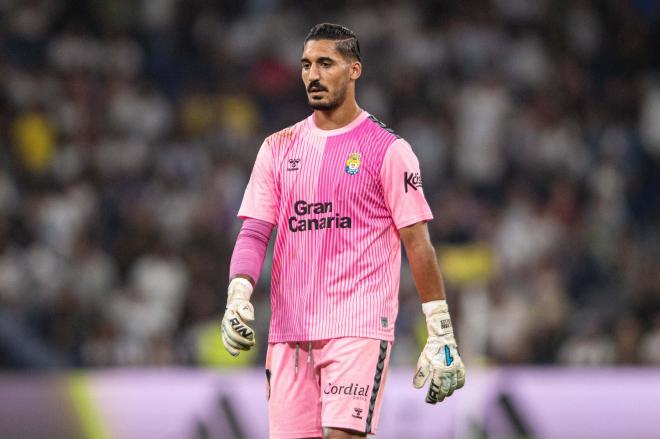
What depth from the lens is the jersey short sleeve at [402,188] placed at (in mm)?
5785

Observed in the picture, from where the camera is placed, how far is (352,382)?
5.64m

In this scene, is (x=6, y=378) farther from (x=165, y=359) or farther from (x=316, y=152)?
(x=316, y=152)

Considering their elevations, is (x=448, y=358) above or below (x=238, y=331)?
below

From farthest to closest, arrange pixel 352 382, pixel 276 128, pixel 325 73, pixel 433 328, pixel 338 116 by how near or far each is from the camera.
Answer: pixel 276 128
pixel 338 116
pixel 325 73
pixel 433 328
pixel 352 382

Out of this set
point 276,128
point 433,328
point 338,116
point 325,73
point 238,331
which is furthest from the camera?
point 276,128

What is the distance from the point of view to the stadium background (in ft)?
43.8

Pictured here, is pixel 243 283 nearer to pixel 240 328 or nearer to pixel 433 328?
pixel 240 328

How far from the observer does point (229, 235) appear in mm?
14758

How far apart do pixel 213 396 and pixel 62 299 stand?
9.14ft

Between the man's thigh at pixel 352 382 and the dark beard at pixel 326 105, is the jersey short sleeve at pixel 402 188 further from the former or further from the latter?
the man's thigh at pixel 352 382

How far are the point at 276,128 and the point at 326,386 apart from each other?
11.1 m

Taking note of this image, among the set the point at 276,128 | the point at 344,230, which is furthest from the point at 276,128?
the point at 344,230

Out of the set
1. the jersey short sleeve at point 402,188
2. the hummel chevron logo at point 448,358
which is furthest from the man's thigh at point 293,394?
the jersey short sleeve at point 402,188

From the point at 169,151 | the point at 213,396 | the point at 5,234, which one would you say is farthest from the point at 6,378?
the point at 169,151
